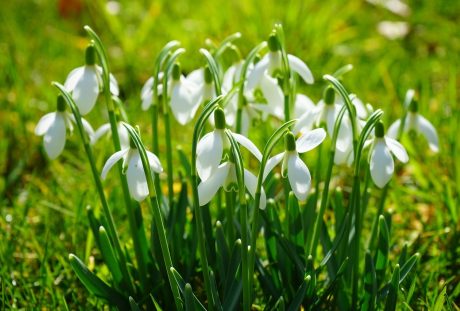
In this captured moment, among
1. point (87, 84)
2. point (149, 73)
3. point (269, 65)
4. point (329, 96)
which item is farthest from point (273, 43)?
point (149, 73)

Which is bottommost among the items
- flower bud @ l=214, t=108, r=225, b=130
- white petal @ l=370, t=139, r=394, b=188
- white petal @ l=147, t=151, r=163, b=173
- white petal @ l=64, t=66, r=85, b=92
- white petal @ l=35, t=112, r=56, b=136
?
white petal @ l=370, t=139, r=394, b=188

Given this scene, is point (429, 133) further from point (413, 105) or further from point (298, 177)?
point (298, 177)

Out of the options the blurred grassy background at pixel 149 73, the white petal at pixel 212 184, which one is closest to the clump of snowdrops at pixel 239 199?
the white petal at pixel 212 184

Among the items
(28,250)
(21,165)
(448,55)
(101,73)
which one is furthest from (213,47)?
(448,55)

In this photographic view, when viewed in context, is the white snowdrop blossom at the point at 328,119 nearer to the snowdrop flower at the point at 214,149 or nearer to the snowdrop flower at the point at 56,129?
the snowdrop flower at the point at 214,149

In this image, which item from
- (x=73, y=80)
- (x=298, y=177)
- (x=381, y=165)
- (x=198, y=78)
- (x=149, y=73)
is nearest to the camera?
(x=298, y=177)

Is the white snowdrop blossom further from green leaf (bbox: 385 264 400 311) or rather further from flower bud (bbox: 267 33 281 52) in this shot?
green leaf (bbox: 385 264 400 311)

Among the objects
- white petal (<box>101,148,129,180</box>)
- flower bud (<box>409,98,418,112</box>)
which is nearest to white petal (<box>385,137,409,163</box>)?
flower bud (<box>409,98,418,112</box>)
